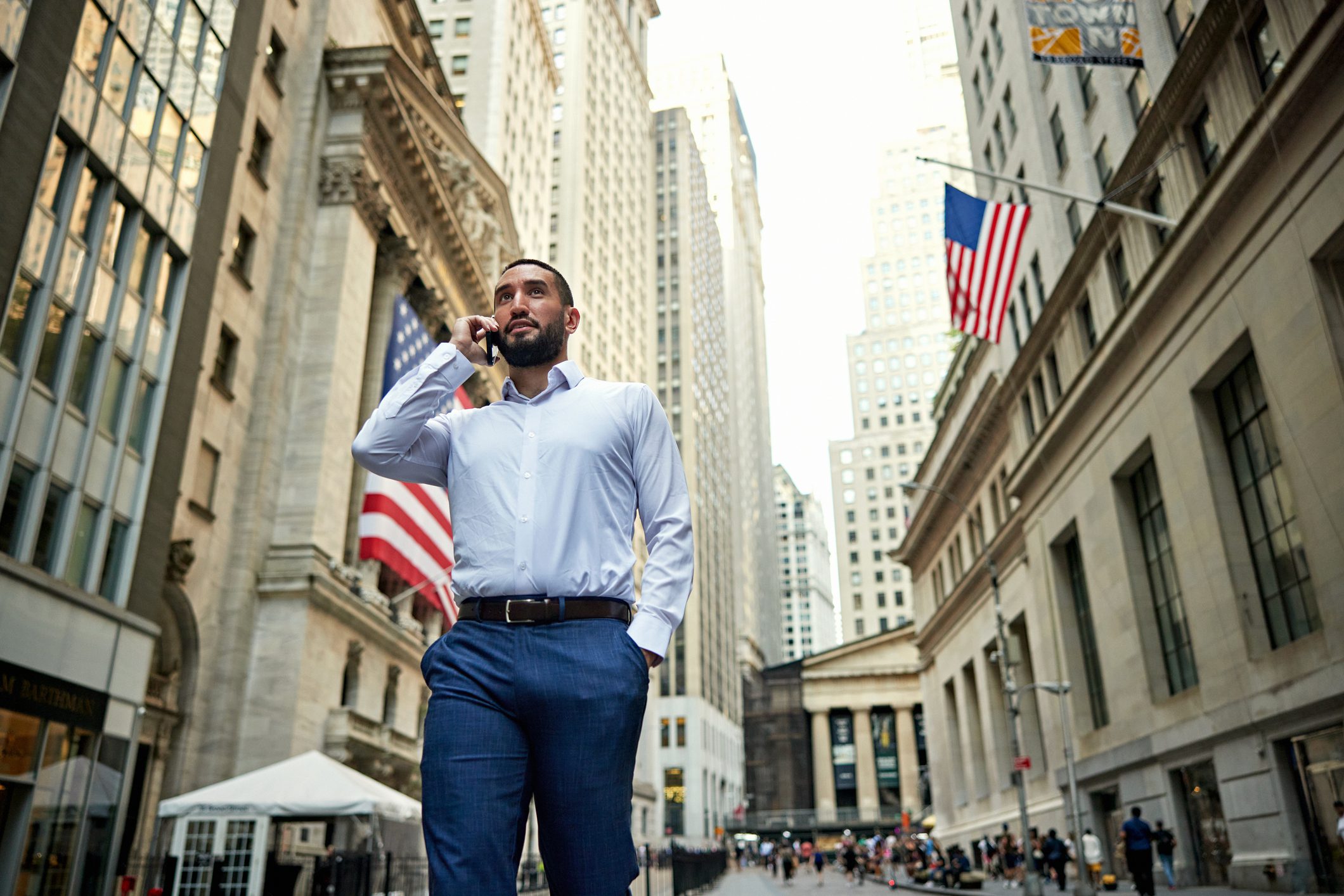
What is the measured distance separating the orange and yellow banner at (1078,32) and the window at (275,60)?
73.6 ft

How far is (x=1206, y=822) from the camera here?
960 inches

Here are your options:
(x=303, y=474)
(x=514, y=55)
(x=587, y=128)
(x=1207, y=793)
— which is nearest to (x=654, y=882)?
(x=1207, y=793)

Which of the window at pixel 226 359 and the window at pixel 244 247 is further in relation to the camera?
the window at pixel 244 247

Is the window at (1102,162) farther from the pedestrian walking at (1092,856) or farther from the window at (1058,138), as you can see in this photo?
the pedestrian walking at (1092,856)

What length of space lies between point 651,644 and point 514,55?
62.4 m

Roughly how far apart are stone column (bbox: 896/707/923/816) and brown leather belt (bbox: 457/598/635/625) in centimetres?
Result: 10668

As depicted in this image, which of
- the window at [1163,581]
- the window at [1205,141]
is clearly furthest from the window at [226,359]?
the window at [1163,581]

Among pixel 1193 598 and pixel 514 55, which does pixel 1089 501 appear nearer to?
pixel 1193 598

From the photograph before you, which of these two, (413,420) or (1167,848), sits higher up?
(413,420)

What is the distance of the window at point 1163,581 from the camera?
2602 cm

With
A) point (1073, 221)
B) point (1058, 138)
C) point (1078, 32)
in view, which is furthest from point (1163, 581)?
point (1078, 32)

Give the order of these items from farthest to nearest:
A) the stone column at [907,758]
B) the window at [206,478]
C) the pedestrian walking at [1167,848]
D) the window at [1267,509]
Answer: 1. the stone column at [907,758]
2. the window at [206,478]
3. the pedestrian walking at [1167,848]
4. the window at [1267,509]

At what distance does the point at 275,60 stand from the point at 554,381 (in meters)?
31.7

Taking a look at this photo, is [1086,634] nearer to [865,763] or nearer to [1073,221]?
[1073,221]
